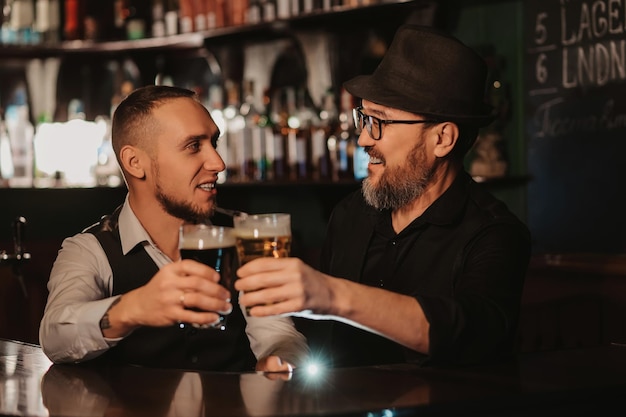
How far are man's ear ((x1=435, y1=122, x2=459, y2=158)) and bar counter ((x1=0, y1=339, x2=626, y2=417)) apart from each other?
73 centimetres

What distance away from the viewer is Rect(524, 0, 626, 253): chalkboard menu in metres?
4.02

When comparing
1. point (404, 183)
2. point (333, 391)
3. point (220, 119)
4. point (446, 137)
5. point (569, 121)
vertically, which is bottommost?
point (333, 391)

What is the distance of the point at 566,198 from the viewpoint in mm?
4238

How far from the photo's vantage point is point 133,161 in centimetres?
255

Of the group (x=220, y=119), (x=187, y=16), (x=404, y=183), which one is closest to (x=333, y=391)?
(x=404, y=183)

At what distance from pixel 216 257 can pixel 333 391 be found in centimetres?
37

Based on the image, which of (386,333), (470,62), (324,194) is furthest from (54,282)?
(324,194)

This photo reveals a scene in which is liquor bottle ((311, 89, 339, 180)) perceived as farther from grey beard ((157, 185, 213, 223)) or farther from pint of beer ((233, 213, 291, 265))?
pint of beer ((233, 213, 291, 265))

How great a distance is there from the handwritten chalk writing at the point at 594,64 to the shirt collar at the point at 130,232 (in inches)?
91.3

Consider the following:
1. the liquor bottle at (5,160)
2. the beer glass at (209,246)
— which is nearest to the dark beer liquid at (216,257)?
the beer glass at (209,246)

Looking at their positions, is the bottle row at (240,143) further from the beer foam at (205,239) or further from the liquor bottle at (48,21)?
the beer foam at (205,239)

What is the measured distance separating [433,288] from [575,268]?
1508 millimetres

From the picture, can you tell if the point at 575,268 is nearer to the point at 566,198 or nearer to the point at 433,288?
the point at 566,198

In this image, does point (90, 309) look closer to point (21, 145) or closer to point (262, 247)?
point (262, 247)
